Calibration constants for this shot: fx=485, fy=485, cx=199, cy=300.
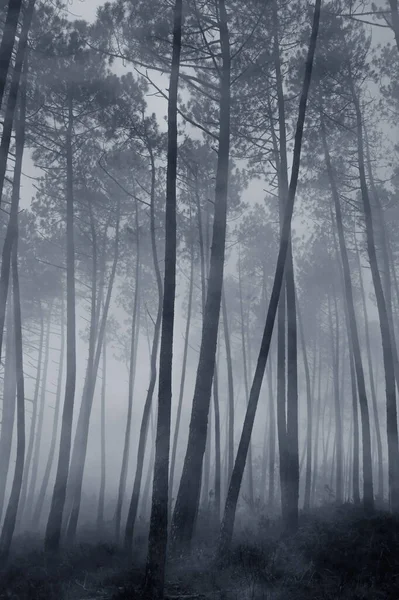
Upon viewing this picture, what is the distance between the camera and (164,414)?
6812mm

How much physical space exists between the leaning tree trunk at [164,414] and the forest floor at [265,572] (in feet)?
1.40

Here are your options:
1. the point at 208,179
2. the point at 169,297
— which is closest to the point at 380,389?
the point at 208,179

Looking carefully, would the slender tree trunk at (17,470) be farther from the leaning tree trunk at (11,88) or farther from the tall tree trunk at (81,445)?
the tall tree trunk at (81,445)

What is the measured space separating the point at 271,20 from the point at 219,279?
22.4 feet

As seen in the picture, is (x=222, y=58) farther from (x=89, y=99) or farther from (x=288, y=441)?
(x=288, y=441)

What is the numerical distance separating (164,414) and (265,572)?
2553 millimetres

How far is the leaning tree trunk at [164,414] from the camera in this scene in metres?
6.27

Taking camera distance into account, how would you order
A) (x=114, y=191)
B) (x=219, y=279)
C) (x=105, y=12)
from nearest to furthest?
(x=219, y=279), (x=105, y=12), (x=114, y=191)

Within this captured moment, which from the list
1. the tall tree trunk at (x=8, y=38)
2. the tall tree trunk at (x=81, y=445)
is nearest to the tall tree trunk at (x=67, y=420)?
the tall tree trunk at (x=81, y=445)

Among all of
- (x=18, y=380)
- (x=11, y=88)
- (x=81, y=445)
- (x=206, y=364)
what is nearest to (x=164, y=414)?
(x=206, y=364)

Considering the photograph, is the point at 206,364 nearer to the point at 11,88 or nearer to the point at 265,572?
the point at 265,572

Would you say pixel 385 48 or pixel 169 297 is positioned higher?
pixel 385 48

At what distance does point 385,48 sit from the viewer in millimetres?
13539

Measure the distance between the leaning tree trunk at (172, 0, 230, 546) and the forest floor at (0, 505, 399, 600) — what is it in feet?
2.18
